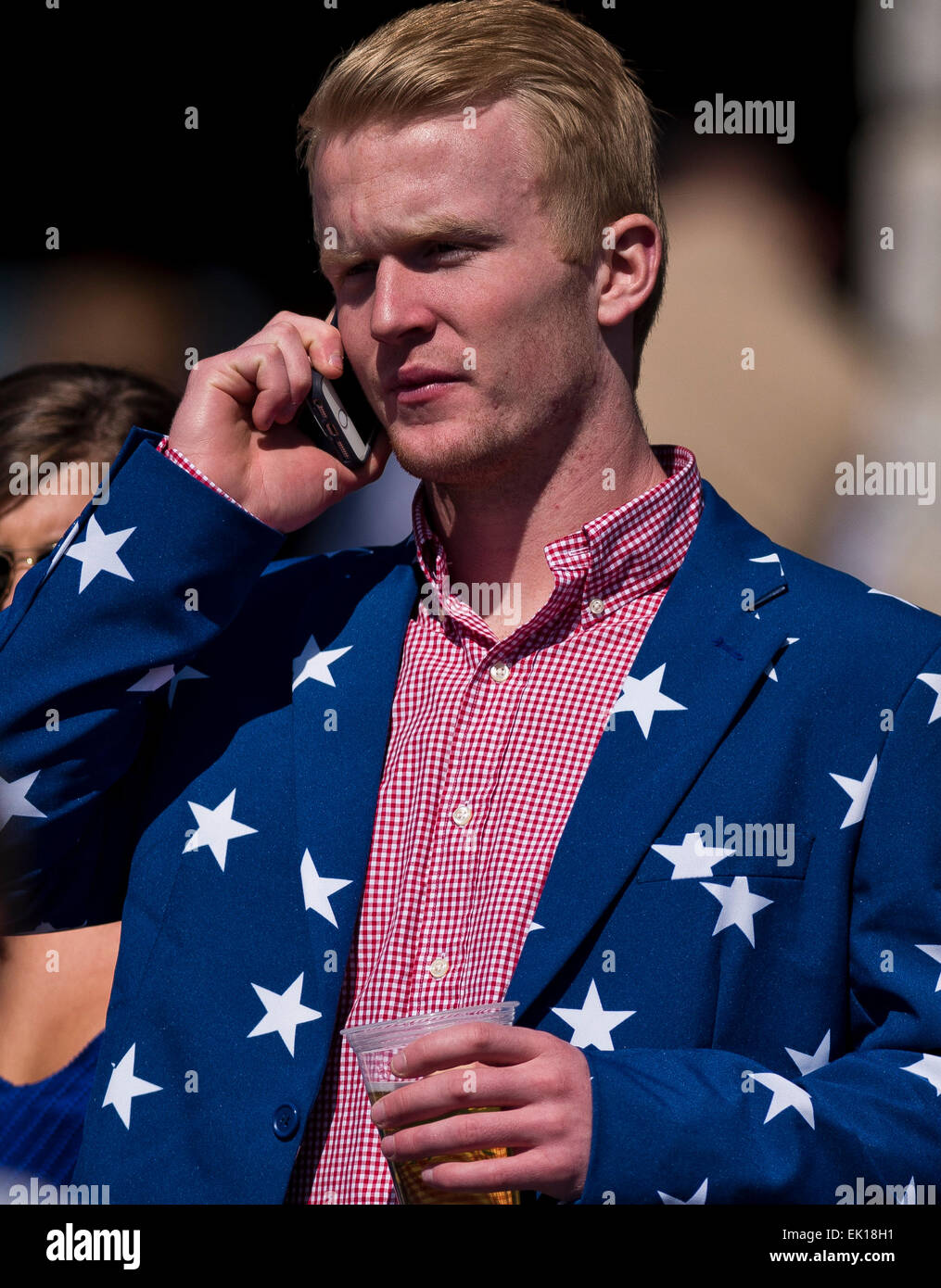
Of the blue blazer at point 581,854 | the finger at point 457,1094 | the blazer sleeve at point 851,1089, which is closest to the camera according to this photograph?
the finger at point 457,1094

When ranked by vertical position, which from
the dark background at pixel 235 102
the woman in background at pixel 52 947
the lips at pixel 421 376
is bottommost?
the woman in background at pixel 52 947

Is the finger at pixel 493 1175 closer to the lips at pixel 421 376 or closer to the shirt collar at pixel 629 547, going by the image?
the shirt collar at pixel 629 547

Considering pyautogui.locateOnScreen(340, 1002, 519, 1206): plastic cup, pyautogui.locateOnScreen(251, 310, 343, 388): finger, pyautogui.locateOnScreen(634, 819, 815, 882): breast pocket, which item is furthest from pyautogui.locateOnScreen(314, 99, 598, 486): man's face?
pyautogui.locateOnScreen(340, 1002, 519, 1206): plastic cup

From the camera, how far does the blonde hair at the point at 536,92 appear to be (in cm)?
262

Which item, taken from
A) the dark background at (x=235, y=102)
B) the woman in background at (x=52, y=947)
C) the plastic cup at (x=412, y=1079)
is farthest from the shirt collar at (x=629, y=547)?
the dark background at (x=235, y=102)

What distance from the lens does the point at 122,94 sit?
4.44 metres

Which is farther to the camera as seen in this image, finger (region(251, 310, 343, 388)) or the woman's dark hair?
the woman's dark hair

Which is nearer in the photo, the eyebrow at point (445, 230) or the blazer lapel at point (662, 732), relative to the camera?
the blazer lapel at point (662, 732)

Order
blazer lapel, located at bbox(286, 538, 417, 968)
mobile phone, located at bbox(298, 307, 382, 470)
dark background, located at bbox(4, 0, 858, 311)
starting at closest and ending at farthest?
blazer lapel, located at bbox(286, 538, 417, 968) → mobile phone, located at bbox(298, 307, 382, 470) → dark background, located at bbox(4, 0, 858, 311)

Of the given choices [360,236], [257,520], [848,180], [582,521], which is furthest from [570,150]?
[848,180]

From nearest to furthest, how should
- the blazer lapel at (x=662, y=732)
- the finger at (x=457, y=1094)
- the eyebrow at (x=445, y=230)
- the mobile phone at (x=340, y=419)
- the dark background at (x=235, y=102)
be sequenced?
the finger at (x=457, y=1094), the blazer lapel at (x=662, y=732), the eyebrow at (x=445, y=230), the mobile phone at (x=340, y=419), the dark background at (x=235, y=102)

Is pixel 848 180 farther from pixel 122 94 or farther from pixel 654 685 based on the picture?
pixel 654 685

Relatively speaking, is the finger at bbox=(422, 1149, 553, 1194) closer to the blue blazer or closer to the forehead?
the blue blazer

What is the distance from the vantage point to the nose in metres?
2.54
